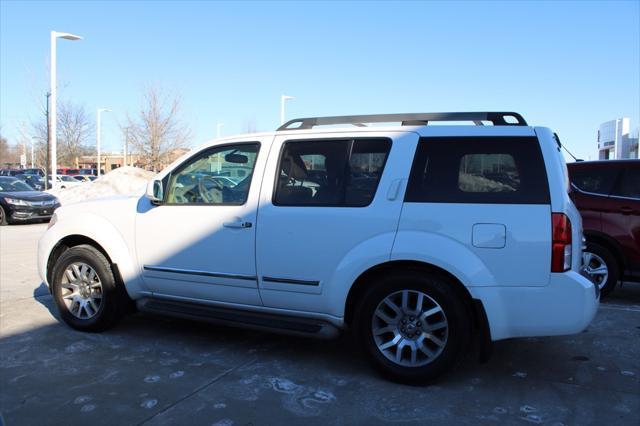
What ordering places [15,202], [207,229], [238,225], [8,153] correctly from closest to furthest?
[238,225]
[207,229]
[15,202]
[8,153]

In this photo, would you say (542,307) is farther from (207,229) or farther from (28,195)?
(28,195)

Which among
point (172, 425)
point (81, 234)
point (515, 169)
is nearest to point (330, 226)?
point (515, 169)

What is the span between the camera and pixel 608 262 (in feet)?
21.9

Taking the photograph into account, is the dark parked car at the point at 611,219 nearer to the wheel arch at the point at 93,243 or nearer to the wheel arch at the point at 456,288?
the wheel arch at the point at 456,288

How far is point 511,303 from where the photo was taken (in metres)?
3.69

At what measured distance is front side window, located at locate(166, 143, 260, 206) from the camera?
4582mm

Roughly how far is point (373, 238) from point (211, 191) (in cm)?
159

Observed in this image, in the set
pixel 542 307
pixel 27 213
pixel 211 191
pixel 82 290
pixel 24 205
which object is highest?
pixel 211 191

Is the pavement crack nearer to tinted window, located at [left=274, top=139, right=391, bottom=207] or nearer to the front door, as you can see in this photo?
the front door

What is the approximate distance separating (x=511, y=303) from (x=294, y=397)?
162 centimetres

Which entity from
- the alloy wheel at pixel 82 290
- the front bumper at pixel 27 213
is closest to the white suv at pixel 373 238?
the alloy wheel at pixel 82 290

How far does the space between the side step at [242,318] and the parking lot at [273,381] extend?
0.33m

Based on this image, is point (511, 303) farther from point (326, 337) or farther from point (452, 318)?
point (326, 337)

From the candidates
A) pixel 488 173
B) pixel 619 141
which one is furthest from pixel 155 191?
pixel 619 141
